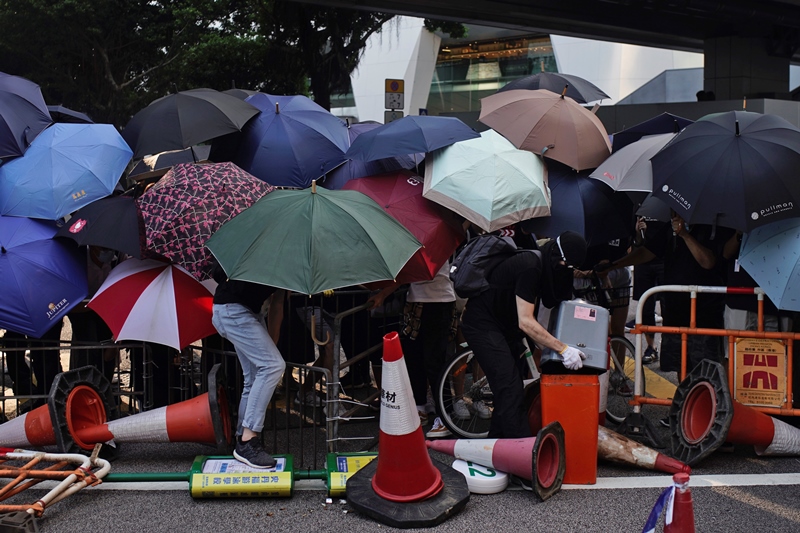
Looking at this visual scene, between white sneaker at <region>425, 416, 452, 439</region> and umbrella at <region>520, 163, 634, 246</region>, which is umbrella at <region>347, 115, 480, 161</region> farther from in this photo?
white sneaker at <region>425, 416, 452, 439</region>

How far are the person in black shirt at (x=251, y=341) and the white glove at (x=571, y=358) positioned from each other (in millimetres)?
1868

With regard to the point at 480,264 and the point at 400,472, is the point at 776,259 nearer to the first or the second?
the point at 480,264

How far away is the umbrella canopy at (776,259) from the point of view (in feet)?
18.6

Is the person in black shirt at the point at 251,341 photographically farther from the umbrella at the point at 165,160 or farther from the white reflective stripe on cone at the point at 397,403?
the umbrella at the point at 165,160

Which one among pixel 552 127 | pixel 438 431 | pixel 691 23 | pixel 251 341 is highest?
pixel 691 23

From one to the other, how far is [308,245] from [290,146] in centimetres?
233

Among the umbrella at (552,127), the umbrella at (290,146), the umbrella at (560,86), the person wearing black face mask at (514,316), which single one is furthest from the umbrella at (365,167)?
the umbrella at (560,86)

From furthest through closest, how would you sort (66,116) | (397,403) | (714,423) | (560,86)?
(560,86) → (66,116) → (714,423) → (397,403)

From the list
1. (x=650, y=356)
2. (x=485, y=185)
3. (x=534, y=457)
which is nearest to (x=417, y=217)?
(x=485, y=185)

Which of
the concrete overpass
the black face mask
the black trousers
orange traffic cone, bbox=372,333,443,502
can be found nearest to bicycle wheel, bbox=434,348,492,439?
the black trousers

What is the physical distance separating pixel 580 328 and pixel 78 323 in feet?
13.4

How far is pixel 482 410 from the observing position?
6.70m

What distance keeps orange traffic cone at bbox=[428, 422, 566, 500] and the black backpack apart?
41.1 inches

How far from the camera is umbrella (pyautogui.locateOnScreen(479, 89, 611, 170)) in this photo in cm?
712
